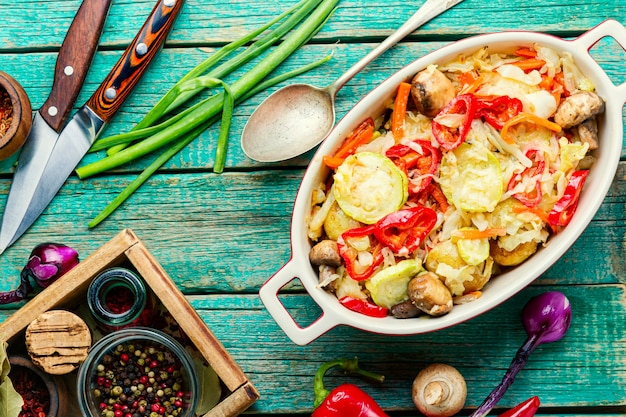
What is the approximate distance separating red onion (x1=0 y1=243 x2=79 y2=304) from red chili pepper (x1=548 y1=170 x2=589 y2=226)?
4.87ft

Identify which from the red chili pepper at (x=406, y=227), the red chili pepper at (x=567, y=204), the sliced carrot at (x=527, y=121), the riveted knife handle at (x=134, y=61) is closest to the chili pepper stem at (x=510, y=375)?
the red chili pepper at (x=567, y=204)

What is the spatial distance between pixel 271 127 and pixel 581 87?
91 cm

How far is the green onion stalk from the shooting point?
2199mm

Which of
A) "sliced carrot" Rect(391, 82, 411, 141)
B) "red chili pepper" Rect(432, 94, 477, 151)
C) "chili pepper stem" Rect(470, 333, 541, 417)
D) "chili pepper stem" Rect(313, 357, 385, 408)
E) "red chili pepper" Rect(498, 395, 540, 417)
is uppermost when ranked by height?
"sliced carrot" Rect(391, 82, 411, 141)

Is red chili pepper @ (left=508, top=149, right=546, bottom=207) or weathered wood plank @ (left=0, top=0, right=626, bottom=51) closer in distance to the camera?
red chili pepper @ (left=508, top=149, right=546, bottom=207)

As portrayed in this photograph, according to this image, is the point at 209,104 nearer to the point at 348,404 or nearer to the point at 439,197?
the point at 439,197

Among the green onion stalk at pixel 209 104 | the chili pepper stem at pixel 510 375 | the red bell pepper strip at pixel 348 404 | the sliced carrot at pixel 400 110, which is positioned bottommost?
the chili pepper stem at pixel 510 375

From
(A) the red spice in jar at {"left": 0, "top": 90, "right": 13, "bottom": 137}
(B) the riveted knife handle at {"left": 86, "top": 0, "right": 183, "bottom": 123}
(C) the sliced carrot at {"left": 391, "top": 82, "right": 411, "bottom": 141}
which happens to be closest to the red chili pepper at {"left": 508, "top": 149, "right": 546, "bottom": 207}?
(C) the sliced carrot at {"left": 391, "top": 82, "right": 411, "bottom": 141}

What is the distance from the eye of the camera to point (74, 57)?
2.23 meters

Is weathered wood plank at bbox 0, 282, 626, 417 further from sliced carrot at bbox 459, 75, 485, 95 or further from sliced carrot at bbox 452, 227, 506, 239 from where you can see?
sliced carrot at bbox 459, 75, 485, 95

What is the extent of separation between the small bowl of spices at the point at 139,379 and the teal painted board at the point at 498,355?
289 millimetres

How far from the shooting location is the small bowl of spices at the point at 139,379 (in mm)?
2018

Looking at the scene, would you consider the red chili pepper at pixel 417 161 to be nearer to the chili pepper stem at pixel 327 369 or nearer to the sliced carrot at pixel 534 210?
the sliced carrot at pixel 534 210

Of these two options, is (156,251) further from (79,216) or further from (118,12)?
(118,12)
